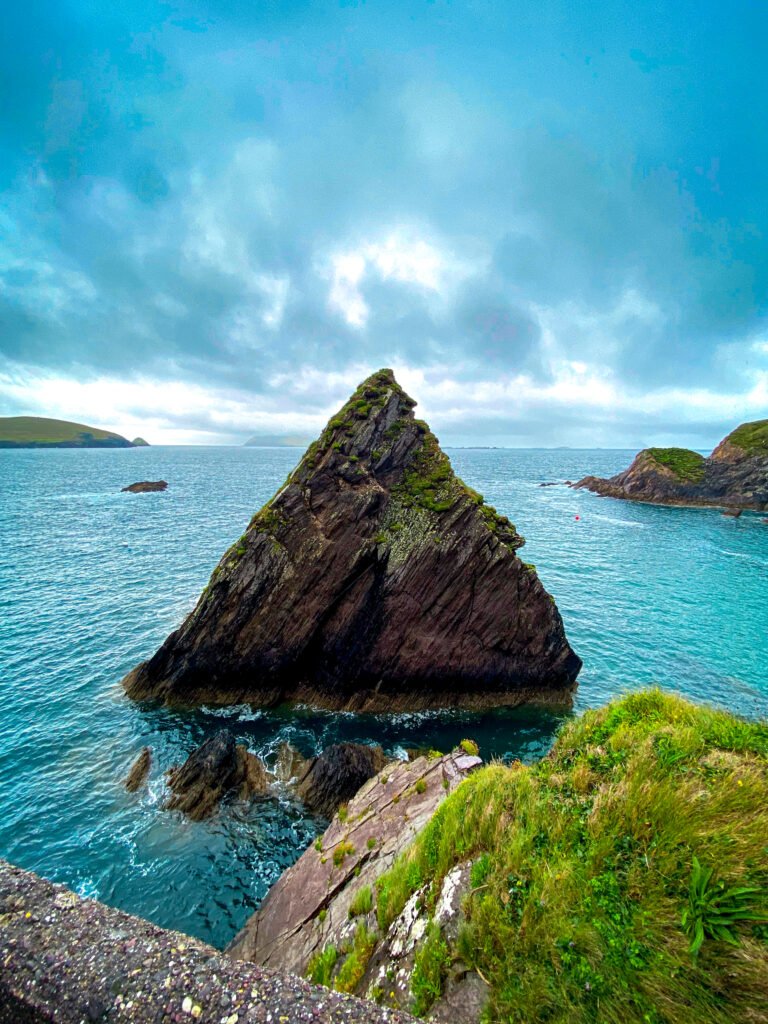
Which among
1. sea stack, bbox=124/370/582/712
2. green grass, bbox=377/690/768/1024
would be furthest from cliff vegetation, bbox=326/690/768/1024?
sea stack, bbox=124/370/582/712

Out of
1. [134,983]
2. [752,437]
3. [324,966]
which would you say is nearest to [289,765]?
[324,966]

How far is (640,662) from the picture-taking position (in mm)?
29703

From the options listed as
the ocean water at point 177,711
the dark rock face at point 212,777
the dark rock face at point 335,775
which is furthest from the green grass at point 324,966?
the dark rock face at point 212,777

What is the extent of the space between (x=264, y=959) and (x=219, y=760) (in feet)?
32.9

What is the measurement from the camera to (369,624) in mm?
26328

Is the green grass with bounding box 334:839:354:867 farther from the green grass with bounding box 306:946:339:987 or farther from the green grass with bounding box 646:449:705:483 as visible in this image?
the green grass with bounding box 646:449:705:483

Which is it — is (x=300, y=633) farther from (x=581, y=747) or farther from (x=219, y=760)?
(x=581, y=747)

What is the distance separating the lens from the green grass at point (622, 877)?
4895 millimetres

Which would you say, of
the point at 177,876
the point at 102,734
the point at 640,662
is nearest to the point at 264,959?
the point at 177,876

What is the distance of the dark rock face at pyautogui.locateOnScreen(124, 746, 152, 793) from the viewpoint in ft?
64.0

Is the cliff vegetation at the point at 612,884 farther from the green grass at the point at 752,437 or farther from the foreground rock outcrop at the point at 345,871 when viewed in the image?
the green grass at the point at 752,437

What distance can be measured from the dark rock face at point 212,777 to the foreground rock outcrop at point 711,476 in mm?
108575

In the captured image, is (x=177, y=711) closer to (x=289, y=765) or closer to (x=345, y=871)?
(x=289, y=765)

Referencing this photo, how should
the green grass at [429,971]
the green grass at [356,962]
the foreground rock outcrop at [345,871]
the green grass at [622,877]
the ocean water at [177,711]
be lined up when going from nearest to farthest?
the green grass at [622,877] < the green grass at [429,971] < the green grass at [356,962] < the foreground rock outcrop at [345,871] < the ocean water at [177,711]
